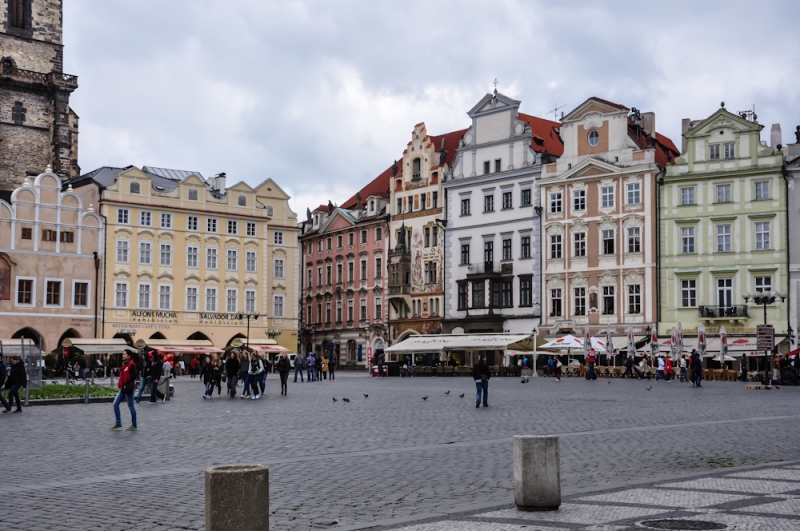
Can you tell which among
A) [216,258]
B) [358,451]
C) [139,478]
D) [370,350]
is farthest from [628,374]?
[139,478]

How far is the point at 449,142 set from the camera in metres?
83.3

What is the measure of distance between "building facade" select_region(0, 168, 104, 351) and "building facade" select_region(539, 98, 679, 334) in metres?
30.0

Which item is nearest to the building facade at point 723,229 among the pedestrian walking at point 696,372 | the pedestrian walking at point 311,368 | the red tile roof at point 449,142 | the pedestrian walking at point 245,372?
the pedestrian walking at point 696,372

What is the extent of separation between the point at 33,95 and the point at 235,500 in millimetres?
78195

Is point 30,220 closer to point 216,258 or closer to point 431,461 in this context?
point 216,258

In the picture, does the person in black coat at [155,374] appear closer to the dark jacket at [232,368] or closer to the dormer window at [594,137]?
the dark jacket at [232,368]

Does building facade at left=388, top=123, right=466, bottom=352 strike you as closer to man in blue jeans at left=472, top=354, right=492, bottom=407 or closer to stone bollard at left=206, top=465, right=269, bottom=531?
man in blue jeans at left=472, top=354, right=492, bottom=407

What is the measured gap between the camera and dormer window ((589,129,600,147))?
69312 mm

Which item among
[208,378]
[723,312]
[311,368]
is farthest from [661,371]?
[208,378]

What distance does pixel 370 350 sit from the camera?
259ft

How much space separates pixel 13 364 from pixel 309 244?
6770 centimetres

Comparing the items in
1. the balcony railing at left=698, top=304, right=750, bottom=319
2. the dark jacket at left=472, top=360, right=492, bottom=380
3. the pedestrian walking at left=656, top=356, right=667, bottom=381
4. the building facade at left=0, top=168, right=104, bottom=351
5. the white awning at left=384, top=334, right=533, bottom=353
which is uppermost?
the building facade at left=0, top=168, right=104, bottom=351

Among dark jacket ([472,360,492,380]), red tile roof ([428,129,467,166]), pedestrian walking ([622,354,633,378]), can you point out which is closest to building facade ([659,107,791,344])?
pedestrian walking ([622,354,633,378])

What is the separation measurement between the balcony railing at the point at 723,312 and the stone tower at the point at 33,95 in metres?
45.3
